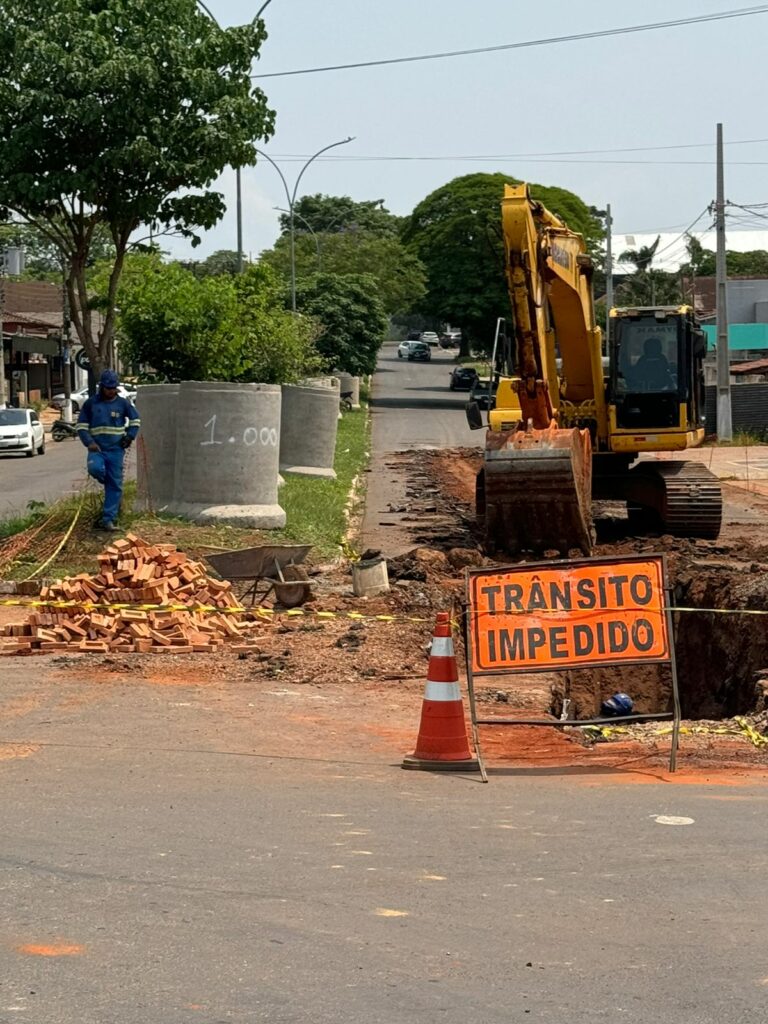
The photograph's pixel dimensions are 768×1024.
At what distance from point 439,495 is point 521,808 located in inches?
817

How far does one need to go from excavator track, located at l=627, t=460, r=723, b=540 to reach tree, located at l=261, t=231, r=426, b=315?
58.0 meters

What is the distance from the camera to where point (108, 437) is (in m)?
17.5

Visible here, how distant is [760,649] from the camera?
14.3 metres

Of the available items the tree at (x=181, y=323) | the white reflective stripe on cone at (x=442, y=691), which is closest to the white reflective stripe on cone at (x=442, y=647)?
the white reflective stripe on cone at (x=442, y=691)

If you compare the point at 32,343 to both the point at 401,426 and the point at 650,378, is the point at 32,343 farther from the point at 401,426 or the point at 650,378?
the point at 650,378

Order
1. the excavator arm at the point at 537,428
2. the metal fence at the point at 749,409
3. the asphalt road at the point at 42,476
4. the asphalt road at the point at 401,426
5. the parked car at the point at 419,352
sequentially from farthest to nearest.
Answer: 1. the parked car at the point at 419,352
2. the metal fence at the point at 749,409
3. the asphalt road at the point at 42,476
4. the asphalt road at the point at 401,426
5. the excavator arm at the point at 537,428

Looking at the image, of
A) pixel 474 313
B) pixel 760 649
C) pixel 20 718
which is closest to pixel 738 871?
pixel 20 718

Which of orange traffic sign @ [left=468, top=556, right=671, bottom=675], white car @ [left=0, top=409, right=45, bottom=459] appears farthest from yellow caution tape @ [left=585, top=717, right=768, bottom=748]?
white car @ [left=0, top=409, right=45, bottom=459]

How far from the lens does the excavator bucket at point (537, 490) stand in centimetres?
1720

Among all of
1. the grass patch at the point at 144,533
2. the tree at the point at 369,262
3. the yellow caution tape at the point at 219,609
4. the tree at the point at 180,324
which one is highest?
the tree at the point at 369,262

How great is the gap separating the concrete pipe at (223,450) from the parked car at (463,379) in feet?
187

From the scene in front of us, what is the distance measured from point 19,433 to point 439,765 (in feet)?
124

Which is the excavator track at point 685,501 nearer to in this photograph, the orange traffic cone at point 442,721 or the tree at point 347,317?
the orange traffic cone at point 442,721

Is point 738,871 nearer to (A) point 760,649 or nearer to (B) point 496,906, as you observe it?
(B) point 496,906
